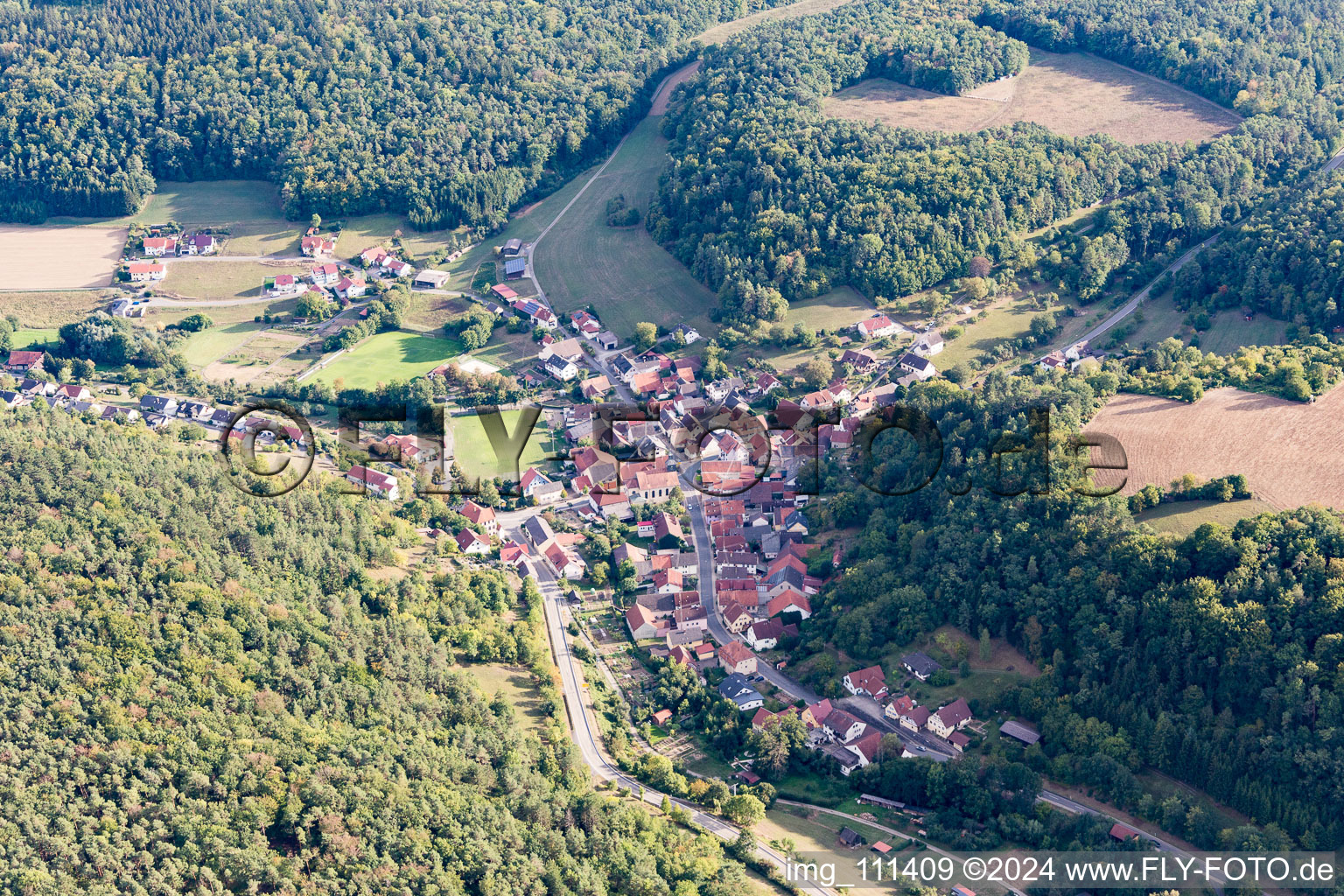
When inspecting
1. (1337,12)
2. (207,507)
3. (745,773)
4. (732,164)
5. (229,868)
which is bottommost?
(745,773)

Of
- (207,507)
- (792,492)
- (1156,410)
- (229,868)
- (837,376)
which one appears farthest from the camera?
(837,376)

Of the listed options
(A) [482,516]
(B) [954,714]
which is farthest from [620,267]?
(B) [954,714]

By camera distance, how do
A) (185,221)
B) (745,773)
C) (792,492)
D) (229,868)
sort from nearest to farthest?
(229,868) → (745,773) → (792,492) → (185,221)

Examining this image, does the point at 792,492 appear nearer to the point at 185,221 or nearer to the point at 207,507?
the point at 207,507

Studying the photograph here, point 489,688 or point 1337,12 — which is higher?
point 1337,12

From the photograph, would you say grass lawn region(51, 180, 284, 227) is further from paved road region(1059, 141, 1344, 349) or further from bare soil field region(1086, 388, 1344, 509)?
bare soil field region(1086, 388, 1344, 509)

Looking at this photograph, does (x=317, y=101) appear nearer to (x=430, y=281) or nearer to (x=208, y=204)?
(x=208, y=204)

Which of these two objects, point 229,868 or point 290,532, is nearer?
point 229,868

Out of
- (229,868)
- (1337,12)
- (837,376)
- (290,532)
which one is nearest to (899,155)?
(837,376)
